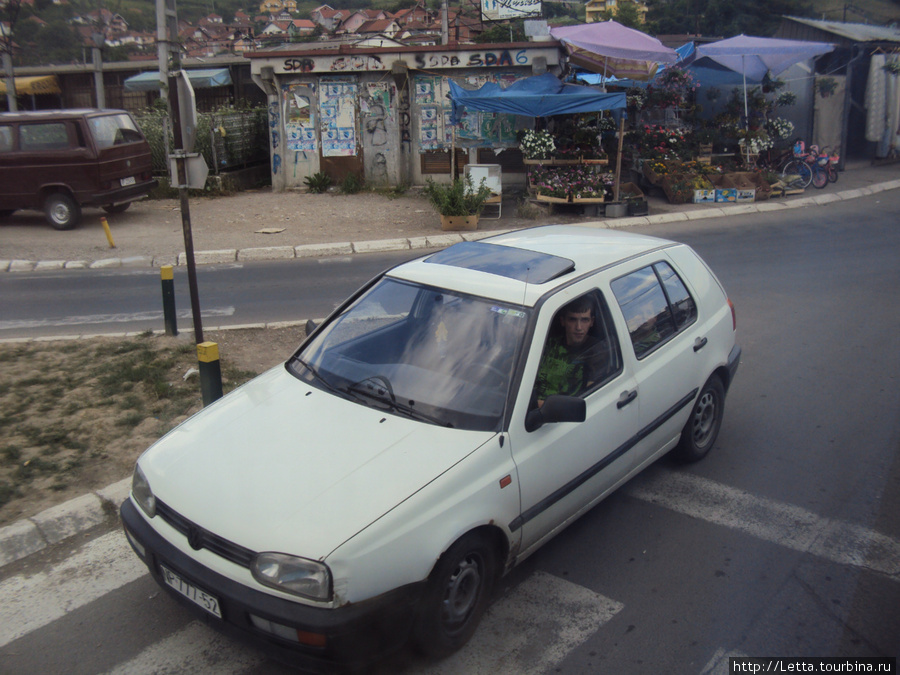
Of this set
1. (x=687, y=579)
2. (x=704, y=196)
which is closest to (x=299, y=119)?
(x=704, y=196)

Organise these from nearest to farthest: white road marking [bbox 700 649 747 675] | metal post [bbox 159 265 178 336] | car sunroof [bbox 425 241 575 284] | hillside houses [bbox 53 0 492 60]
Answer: white road marking [bbox 700 649 747 675] → car sunroof [bbox 425 241 575 284] → metal post [bbox 159 265 178 336] → hillside houses [bbox 53 0 492 60]

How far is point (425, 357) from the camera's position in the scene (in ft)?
12.8

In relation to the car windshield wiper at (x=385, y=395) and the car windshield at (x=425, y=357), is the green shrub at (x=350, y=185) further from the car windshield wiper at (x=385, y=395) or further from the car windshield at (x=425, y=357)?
the car windshield wiper at (x=385, y=395)

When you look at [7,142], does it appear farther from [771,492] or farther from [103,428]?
[771,492]

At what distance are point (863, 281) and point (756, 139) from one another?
Answer: 29.9 feet

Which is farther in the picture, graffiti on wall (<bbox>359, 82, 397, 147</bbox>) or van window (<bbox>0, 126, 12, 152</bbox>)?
graffiti on wall (<bbox>359, 82, 397, 147</bbox>)

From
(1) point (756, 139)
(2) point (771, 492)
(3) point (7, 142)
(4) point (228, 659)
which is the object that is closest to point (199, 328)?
(4) point (228, 659)

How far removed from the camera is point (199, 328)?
22.5 feet

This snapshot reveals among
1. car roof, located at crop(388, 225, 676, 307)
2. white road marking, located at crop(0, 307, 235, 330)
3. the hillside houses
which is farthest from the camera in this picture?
the hillside houses

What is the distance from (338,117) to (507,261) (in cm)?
1620

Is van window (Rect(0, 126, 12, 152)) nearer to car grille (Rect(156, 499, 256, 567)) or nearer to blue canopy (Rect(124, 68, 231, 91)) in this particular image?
blue canopy (Rect(124, 68, 231, 91))

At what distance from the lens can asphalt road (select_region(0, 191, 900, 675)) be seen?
3.44 m

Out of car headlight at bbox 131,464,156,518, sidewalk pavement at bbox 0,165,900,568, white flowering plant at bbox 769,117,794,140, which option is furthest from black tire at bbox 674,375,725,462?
white flowering plant at bbox 769,117,794,140

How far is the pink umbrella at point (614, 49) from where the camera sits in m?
15.4
